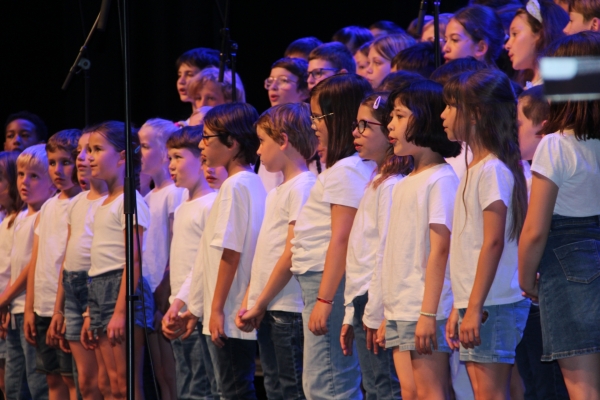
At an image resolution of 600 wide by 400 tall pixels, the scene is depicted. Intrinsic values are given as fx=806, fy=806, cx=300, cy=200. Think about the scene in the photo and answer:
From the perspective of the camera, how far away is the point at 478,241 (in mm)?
2318

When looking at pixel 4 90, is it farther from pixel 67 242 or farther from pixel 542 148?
pixel 542 148

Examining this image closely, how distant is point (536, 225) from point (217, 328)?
143cm

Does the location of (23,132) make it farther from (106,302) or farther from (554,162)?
(554,162)

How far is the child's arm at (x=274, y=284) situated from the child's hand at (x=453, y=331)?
2.58 ft

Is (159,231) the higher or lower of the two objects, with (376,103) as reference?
lower

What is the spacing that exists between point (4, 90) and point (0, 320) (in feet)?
8.20

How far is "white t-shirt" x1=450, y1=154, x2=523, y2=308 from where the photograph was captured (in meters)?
2.29

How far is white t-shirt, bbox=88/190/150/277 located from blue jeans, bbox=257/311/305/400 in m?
0.97

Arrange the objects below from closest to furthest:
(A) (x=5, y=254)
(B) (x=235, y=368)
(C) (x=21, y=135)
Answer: (B) (x=235, y=368) → (A) (x=5, y=254) → (C) (x=21, y=135)

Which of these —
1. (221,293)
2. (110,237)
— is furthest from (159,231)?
(221,293)

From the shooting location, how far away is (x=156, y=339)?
4.04 meters

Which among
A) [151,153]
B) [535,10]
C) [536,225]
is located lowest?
[536,225]

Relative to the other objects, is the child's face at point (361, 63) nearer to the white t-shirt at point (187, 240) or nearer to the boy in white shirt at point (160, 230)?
the boy in white shirt at point (160, 230)

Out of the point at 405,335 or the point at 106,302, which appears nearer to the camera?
the point at 405,335
